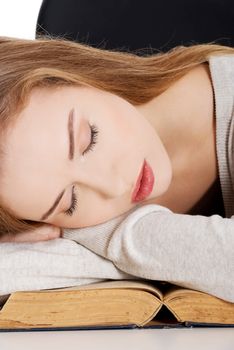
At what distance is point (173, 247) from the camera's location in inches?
50.8

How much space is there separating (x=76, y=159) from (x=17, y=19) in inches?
58.8

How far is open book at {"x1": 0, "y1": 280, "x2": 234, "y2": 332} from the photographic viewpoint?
120cm

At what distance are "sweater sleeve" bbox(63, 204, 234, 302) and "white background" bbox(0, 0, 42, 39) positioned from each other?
58.4 inches

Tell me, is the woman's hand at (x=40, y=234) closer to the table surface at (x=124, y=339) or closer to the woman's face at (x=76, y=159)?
the woman's face at (x=76, y=159)

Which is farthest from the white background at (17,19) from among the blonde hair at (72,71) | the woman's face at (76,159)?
the woman's face at (76,159)

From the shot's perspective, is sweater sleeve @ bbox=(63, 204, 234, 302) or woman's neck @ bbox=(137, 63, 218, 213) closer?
sweater sleeve @ bbox=(63, 204, 234, 302)

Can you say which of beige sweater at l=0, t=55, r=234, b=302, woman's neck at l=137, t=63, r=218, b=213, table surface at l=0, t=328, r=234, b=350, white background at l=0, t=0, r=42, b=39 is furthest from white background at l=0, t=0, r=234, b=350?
white background at l=0, t=0, r=42, b=39

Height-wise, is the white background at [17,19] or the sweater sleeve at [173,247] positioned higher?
the white background at [17,19]

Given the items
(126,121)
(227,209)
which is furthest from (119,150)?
(227,209)

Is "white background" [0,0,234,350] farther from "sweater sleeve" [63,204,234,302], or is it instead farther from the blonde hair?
the blonde hair

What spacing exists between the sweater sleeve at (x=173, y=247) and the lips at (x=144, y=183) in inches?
1.5

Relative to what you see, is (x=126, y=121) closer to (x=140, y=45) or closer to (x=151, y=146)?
(x=151, y=146)

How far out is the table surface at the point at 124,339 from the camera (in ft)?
3.58

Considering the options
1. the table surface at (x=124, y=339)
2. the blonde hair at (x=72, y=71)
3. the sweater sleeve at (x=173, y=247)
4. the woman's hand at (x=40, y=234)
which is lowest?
the table surface at (x=124, y=339)
